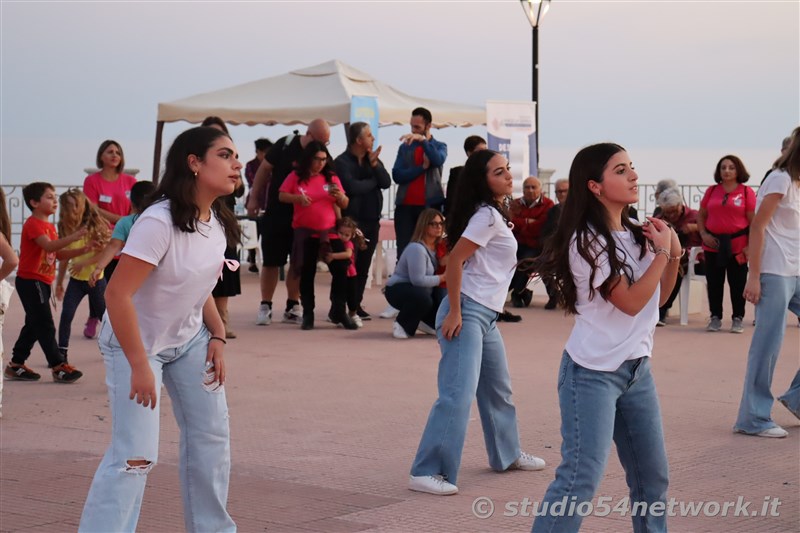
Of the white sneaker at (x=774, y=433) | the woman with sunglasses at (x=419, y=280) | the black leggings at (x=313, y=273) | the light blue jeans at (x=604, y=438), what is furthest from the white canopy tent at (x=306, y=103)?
the light blue jeans at (x=604, y=438)

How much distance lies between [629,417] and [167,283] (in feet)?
5.67

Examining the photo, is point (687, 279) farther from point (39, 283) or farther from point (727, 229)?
point (39, 283)

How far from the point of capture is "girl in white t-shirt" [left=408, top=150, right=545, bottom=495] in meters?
6.05

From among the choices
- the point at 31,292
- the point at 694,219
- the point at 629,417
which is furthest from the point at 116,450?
the point at 694,219

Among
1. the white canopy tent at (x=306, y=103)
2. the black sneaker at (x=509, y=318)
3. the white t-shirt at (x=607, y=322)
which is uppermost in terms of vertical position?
the white canopy tent at (x=306, y=103)

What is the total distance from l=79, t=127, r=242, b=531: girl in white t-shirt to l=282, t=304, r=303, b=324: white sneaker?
887cm

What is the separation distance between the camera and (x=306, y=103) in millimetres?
19672

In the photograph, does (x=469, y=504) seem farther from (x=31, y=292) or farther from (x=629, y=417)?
(x=31, y=292)

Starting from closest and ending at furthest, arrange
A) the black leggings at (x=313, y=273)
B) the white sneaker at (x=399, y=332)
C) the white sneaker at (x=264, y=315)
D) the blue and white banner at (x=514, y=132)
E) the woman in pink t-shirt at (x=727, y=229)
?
the white sneaker at (x=399, y=332) → the black leggings at (x=313, y=273) → the woman in pink t-shirt at (x=727, y=229) → the white sneaker at (x=264, y=315) → the blue and white banner at (x=514, y=132)

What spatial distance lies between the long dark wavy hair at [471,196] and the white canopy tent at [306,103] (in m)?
12.6

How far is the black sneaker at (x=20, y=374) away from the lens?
31.9ft

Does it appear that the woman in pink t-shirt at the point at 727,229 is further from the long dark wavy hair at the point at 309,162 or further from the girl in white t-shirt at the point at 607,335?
the girl in white t-shirt at the point at 607,335

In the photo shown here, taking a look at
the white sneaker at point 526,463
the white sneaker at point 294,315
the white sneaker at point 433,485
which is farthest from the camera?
the white sneaker at point 294,315

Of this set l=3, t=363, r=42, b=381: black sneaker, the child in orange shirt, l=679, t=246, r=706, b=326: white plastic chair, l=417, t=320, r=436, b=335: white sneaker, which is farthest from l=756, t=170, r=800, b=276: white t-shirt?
l=679, t=246, r=706, b=326: white plastic chair
